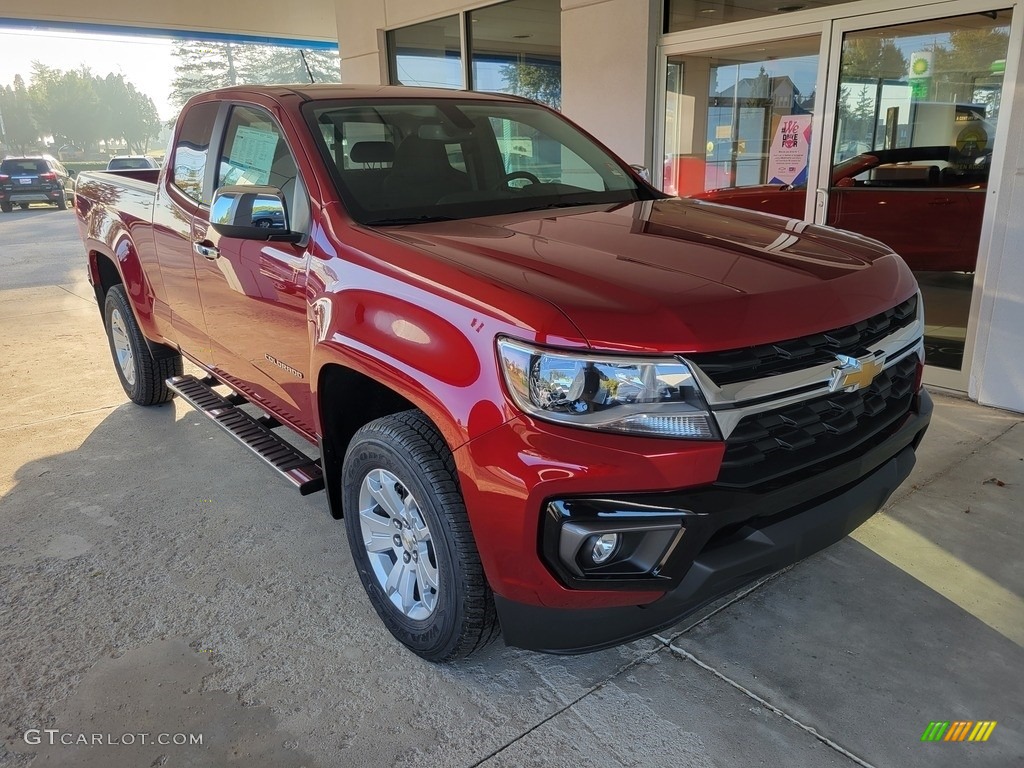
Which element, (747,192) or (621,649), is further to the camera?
(747,192)

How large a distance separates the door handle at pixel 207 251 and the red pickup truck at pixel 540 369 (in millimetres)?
52

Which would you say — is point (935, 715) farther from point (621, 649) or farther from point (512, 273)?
point (512, 273)

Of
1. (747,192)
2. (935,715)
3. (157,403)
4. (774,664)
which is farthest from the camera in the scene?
(747,192)

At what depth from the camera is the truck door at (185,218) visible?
3.64 meters

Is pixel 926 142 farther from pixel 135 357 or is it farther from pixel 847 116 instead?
pixel 135 357

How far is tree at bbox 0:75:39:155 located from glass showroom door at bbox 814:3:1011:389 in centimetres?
3361

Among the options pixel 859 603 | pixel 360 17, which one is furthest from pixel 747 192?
pixel 360 17

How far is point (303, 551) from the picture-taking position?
3.27 meters

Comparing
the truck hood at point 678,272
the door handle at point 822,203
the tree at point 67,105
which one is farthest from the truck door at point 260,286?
the tree at point 67,105

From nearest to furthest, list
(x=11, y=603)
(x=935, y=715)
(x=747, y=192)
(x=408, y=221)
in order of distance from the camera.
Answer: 1. (x=935, y=715)
2. (x=408, y=221)
3. (x=11, y=603)
4. (x=747, y=192)

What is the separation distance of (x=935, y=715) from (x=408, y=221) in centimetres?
223

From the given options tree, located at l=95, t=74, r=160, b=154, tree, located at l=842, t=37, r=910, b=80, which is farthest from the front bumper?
tree, located at l=95, t=74, r=160, b=154

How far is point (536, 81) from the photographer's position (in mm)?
8148

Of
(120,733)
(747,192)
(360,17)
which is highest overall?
(360,17)
